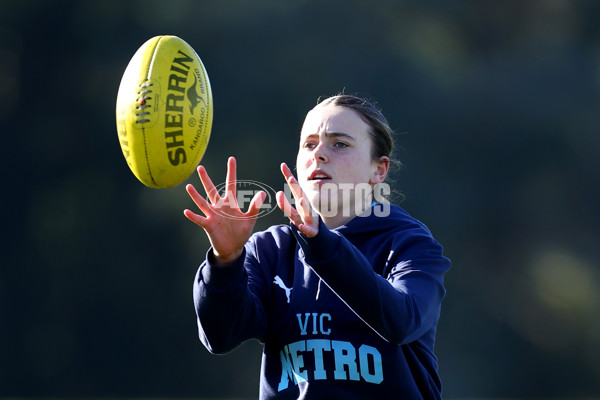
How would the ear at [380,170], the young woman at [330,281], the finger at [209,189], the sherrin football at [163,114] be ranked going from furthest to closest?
the ear at [380,170]
the sherrin football at [163,114]
the finger at [209,189]
the young woman at [330,281]

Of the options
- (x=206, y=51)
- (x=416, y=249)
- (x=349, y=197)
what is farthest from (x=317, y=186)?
(x=206, y=51)

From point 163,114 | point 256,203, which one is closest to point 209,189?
point 256,203

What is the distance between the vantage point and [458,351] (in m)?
7.45

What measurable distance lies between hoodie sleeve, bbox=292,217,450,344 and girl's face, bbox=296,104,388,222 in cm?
26

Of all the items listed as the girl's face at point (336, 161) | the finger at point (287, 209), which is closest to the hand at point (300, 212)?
the finger at point (287, 209)

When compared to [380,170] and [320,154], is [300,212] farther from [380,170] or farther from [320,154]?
[380,170]

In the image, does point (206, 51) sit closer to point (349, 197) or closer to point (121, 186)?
point (121, 186)

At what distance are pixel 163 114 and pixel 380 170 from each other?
31.1 inches

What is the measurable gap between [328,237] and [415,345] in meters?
0.57

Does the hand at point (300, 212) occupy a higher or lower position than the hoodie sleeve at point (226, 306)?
higher

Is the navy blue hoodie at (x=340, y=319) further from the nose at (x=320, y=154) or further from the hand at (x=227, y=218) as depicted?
the nose at (x=320, y=154)

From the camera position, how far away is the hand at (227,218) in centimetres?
212

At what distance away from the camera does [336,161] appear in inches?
99.1

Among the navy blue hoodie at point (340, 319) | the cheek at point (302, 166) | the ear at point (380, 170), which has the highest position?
the ear at point (380, 170)
